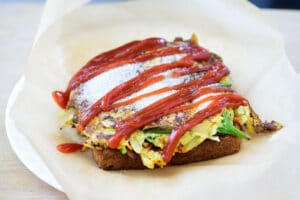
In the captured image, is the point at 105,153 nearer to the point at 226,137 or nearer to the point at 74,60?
the point at 226,137

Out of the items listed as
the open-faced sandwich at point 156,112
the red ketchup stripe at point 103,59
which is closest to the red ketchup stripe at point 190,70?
the open-faced sandwich at point 156,112

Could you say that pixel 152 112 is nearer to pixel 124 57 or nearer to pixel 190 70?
pixel 190 70

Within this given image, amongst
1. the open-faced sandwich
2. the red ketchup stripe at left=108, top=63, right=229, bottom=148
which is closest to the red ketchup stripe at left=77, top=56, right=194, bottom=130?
the open-faced sandwich

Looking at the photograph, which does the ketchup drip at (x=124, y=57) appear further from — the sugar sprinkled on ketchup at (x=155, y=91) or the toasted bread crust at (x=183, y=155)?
the toasted bread crust at (x=183, y=155)

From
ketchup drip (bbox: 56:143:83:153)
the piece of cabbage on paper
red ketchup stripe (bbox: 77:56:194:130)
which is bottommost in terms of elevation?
ketchup drip (bbox: 56:143:83:153)

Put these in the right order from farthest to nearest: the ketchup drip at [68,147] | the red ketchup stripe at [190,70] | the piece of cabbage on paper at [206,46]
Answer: the red ketchup stripe at [190,70] < the ketchup drip at [68,147] < the piece of cabbage on paper at [206,46]

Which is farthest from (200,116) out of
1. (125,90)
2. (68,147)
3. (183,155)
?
(68,147)

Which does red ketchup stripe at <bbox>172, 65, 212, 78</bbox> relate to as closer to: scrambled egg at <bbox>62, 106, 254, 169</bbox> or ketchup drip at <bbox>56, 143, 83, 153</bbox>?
scrambled egg at <bbox>62, 106, 254, 169</bbox>
